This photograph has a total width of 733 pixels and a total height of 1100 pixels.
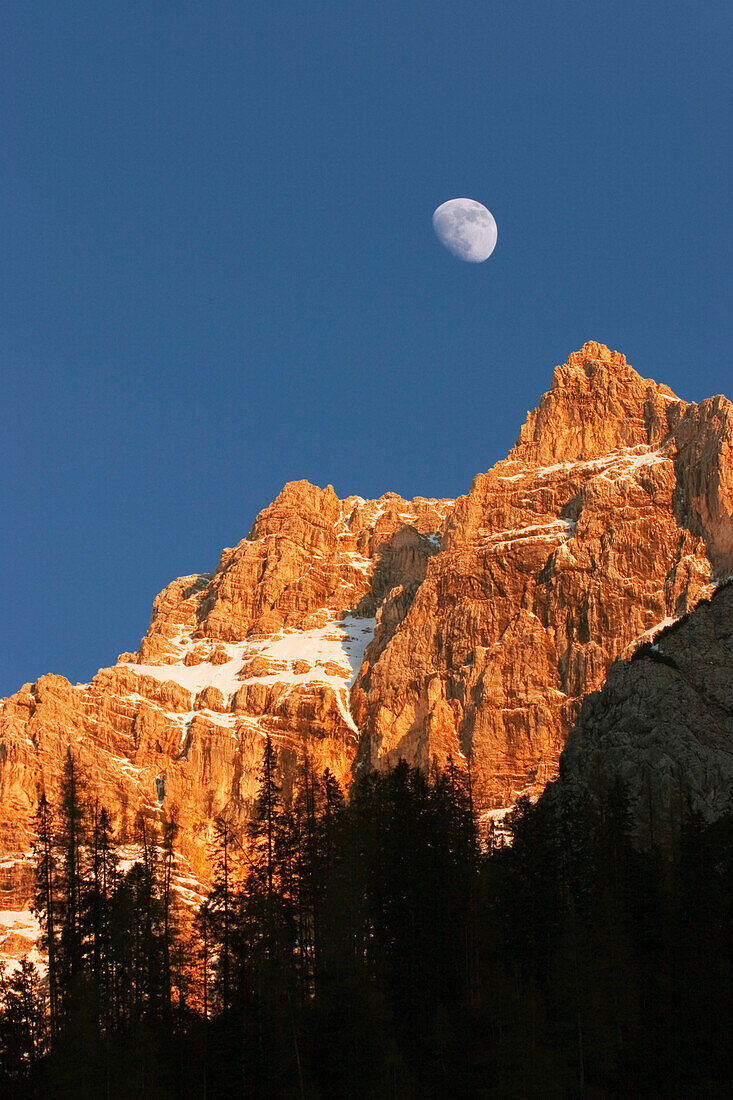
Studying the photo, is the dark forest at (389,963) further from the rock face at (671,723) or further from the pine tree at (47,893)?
the rock face at (671,723)

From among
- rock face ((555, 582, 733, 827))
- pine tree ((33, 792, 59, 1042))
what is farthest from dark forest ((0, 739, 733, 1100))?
rock face ((555, 582, 733, 827))

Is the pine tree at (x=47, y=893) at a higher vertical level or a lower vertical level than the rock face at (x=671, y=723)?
lower

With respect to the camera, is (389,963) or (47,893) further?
(47,893)

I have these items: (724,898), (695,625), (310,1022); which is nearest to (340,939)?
(310,1022)

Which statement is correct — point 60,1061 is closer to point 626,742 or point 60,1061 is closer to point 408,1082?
point 408,1082

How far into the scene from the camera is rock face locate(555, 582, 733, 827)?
148875 millimetres

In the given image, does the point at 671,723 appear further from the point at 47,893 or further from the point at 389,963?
the point at 47,893

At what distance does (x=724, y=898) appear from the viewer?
328 feet

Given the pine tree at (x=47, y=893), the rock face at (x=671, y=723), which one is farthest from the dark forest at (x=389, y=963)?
the rock face at (x=671, y=723)

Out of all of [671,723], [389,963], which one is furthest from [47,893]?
[671,723]

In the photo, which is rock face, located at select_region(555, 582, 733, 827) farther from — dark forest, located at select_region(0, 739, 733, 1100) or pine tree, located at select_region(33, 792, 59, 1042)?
pine tree, located at select_region(33, 792, 59, 1042)

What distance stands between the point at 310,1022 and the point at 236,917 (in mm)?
15882

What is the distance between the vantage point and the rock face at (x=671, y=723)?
14888 cm

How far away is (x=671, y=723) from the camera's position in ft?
521
